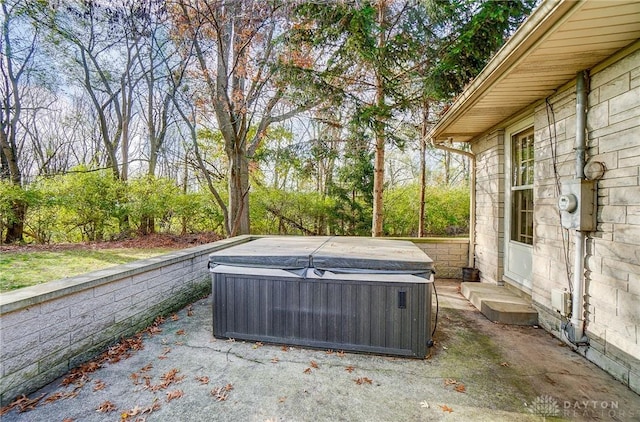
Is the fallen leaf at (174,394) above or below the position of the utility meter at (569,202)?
below

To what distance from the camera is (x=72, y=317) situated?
236cm

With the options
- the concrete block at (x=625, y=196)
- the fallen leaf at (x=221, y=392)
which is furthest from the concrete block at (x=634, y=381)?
the fallen leaf at (x=221, y=392)

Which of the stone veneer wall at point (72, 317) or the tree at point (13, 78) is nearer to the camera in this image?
the stone veneer wall at point (72, 317)

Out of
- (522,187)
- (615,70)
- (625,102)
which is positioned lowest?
(522,187)

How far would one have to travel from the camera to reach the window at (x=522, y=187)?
12.7ft

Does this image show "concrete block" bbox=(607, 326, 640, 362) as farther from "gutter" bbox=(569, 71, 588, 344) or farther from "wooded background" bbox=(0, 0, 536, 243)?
"wooded background" bbox=(0, 0, 536, 243)

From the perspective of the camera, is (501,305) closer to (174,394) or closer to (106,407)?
(174,394)

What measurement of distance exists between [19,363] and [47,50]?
12021mm

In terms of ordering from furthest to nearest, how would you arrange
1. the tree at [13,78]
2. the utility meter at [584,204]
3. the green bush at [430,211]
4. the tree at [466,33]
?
1. the green bush at [430,211]
2. the tree at [13,78]
3. the tree at [466,33]
4. the utility meter at [584,204]

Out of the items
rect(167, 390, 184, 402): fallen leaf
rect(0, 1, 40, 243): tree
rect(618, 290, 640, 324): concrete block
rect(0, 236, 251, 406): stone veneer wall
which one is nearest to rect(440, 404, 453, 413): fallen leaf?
rect(618, 290, 640, 324): concrete block

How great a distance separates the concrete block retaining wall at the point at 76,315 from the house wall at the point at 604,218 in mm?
4269

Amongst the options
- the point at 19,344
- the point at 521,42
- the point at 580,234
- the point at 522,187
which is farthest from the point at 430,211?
the point at 19,344

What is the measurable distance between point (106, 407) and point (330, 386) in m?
1.53

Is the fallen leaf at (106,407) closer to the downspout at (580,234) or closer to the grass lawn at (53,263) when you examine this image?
the grass lawn at (53,263)
